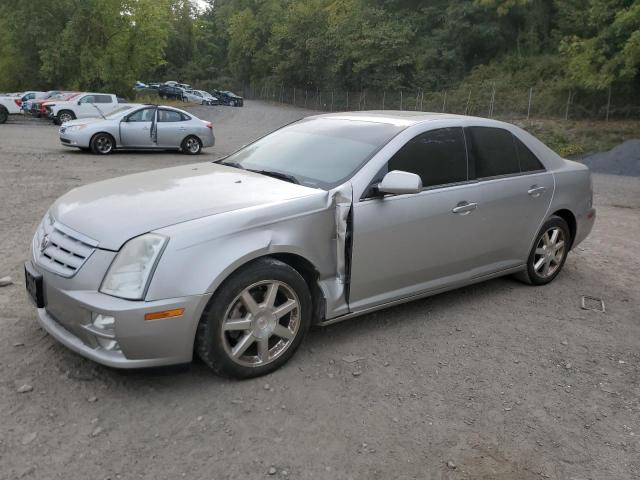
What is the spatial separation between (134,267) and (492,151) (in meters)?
3.11

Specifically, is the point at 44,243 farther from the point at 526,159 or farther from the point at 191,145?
the point at 191,145

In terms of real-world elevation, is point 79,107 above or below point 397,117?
below

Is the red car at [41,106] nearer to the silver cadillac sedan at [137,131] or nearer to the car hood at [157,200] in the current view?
Answer: the silver cadillac sedan at [137,131]

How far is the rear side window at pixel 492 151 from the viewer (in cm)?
478

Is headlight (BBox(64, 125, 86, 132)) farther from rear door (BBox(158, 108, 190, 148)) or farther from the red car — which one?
the red car

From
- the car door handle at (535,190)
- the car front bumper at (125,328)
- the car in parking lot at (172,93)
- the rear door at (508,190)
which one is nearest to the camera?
the car front bumper at (125,328)

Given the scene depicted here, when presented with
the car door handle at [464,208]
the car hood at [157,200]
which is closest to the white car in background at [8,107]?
the car hood at [157,200]

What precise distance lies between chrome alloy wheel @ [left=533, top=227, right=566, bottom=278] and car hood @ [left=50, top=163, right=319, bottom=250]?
2.61 m

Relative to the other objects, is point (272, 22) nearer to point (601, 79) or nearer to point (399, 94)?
point (399, 94)

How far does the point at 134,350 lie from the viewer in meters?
3.16

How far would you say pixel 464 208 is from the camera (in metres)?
4.53

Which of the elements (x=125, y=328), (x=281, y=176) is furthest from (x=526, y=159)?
(x=125, y=328)

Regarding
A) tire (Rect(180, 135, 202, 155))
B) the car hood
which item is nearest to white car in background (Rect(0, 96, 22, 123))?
tire (Rect(180, 135, 202, 155))

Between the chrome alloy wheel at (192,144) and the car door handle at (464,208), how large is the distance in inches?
504
